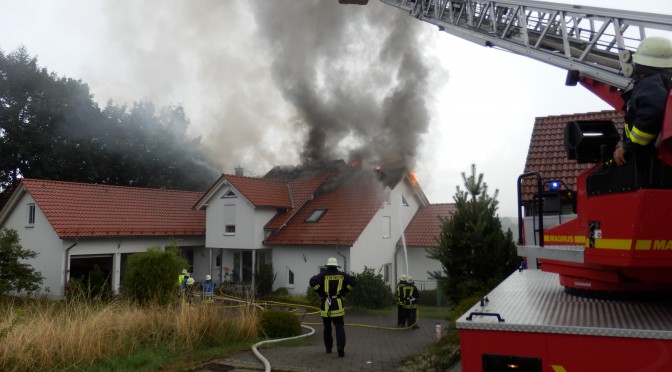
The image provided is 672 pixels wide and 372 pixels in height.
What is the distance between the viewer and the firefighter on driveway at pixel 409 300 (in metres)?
13.2

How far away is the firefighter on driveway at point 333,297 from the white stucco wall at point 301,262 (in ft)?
38.6

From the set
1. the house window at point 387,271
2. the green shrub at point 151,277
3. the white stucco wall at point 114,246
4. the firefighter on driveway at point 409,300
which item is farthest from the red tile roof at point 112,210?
the firefighter on driveway at point 409,300

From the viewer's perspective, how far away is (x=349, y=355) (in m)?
9.05

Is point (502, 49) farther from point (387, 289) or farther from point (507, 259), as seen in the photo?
point (387, 289)

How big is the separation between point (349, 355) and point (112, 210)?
18.4m

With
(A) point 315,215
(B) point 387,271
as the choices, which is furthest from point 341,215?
(B) point 387,271

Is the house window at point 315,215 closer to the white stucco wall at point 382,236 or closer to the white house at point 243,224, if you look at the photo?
the white house at point 243,224

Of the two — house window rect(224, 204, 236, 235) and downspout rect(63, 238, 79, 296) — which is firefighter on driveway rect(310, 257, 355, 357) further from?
house window rect(224, 204, 236, 235)

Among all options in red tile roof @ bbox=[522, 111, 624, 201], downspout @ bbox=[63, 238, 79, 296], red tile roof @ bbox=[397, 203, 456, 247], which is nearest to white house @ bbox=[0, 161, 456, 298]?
downspout @ bbox=[63, 238, 79, 296]

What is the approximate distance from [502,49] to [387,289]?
1194 cm

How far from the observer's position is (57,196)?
22.7 m

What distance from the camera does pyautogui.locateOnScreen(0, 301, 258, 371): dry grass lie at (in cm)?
706

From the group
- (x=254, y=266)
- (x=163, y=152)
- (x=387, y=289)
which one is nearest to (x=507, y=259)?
(x=387, y=289)

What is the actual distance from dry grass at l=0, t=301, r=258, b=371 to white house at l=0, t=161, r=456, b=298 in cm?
1093
